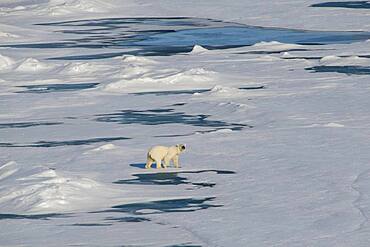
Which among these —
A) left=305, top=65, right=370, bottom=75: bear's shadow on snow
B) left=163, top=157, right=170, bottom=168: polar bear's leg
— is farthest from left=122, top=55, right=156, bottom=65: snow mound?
left=163, top=157, right=170, bottom=168: polar bear's leg

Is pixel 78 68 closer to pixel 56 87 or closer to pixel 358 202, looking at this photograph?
pixel 56 87

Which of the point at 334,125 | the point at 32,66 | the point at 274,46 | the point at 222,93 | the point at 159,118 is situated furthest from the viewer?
the point at 274,46

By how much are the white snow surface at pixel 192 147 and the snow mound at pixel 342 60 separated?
0.06 metres

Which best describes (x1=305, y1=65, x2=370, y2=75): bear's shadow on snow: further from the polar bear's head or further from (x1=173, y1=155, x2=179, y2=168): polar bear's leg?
the polar bear's head

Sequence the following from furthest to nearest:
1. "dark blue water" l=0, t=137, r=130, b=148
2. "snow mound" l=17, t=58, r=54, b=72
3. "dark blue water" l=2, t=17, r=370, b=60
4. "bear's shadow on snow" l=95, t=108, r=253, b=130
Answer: "dark blue water" l=2, t=17, r=370, b=60 → "snow mound" l=17, t=58, r=54, b=72 → "bear's shadow on snow" l=95, t=108, r=253, b=130 → "dark blue water" l=0, t=137, r=130, b=148

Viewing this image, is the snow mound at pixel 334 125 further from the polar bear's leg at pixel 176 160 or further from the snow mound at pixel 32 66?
the snow mound at pixel 32 66

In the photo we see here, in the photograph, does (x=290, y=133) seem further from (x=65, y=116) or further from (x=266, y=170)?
(x=65, y=116)

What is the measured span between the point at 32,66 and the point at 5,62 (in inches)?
40.0

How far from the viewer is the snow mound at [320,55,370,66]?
2096 cm

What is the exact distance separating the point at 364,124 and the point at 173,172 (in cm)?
339

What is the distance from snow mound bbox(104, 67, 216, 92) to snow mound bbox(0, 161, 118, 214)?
8.53 metres

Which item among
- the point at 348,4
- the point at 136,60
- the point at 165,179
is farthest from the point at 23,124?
the point at 348,4

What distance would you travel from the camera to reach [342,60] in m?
21.5

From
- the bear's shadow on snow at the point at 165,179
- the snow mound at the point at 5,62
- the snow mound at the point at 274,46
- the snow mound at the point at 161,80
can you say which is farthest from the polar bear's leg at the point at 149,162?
the snow mound at the point at 274,46
